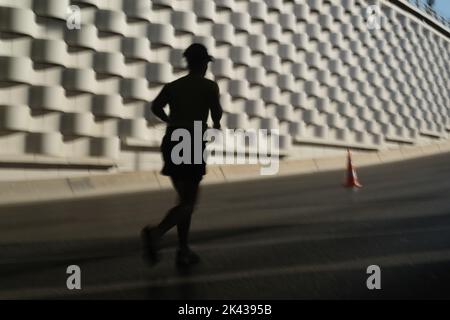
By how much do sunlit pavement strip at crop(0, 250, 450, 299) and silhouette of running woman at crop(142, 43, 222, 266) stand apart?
38 centimetres

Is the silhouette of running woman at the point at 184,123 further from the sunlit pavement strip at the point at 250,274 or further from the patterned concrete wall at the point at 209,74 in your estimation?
the patterned concrete wall at the point at 209,74

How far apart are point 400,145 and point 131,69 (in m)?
15.5

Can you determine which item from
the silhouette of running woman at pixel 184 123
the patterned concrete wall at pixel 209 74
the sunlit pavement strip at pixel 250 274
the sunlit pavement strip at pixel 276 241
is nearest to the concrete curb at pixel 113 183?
the patterned concrete wall at pixel 209 74

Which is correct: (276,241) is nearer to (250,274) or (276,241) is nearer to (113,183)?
(250,274)

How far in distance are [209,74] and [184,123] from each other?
1143 cm

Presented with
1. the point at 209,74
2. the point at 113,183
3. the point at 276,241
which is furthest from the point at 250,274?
the point at 209,74

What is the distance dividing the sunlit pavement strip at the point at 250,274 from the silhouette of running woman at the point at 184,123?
1.26 ft

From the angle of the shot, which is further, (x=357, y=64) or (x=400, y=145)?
(x=400, y=145)

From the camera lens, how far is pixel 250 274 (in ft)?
15.3

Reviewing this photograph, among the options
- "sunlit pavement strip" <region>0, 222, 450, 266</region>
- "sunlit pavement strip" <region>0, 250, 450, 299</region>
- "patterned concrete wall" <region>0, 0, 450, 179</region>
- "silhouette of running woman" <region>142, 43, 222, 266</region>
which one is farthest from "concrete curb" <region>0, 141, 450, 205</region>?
"sunlit pavement strip" <region>0, 250, 450, 299</region>

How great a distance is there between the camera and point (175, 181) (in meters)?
4.63

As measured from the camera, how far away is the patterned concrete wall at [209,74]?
1187 centimetres

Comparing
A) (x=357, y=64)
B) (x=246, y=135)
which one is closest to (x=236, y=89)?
(x=246, y=135)
